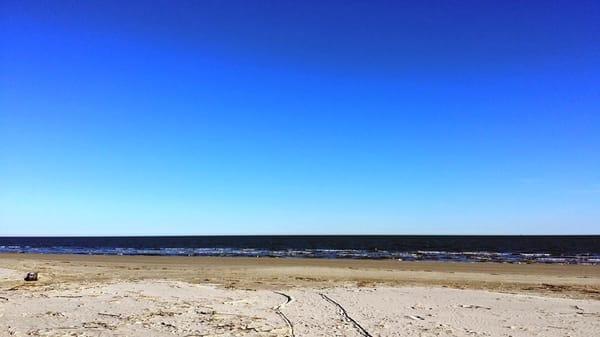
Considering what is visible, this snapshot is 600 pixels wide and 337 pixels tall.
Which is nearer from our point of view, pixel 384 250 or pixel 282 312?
pixel 282 312

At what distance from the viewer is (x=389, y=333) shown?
8250mm

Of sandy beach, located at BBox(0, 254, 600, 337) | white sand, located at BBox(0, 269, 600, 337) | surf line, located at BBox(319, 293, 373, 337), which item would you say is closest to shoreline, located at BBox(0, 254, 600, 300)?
sandy beach, located at BBox(0, 254, 600, 337)

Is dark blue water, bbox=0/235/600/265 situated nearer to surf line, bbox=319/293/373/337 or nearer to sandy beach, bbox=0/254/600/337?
sandy beach, bbox=0/254/600/337

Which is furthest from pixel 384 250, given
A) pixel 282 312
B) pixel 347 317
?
pixel 347 317

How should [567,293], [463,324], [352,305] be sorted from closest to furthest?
[463,324], [352,305], [567,293]

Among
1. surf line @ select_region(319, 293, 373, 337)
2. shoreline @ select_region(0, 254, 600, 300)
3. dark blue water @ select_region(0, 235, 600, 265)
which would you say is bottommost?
dark blue water @ select_region(0, 235, 600, 265)

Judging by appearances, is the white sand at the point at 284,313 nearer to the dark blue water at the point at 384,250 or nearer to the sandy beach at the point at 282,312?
the sandy beach at the point at 282,312

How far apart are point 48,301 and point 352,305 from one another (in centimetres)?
700

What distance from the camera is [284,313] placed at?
10117mm

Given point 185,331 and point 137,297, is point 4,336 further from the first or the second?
point 137,297

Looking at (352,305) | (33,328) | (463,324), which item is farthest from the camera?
(352,305)

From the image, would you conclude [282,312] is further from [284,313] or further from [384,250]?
[384,250]

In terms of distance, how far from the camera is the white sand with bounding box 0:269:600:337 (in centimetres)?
848

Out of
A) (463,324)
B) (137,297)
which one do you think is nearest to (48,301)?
(137,297)
